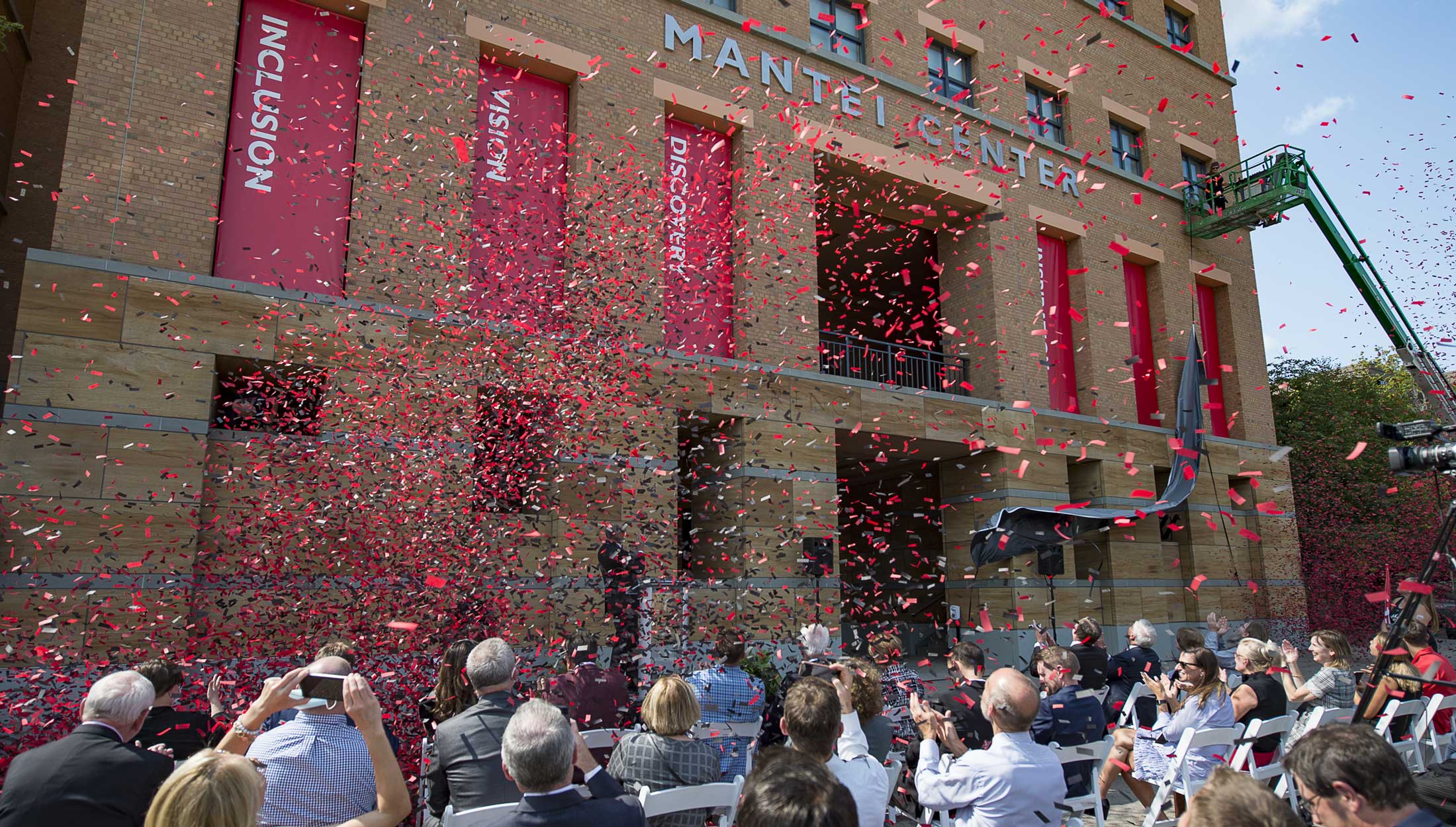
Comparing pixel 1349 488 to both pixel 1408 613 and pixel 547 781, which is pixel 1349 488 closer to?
pixel 1408 613

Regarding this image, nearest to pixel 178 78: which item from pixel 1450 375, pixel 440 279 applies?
pixel 440 279

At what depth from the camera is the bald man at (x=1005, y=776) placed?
3.49 metres

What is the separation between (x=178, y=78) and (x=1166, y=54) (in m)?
20.3

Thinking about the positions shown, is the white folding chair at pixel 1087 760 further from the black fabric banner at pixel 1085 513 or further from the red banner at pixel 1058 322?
the red banner at pixel 1058 322

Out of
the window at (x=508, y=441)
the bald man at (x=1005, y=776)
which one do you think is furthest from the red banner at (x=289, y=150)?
the bald man at (x=1005, y=776)

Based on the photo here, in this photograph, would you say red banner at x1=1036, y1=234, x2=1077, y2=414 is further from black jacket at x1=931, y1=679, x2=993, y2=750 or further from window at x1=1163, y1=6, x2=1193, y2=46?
black jacket at x1=931, y1=679, x2=993, y2=750

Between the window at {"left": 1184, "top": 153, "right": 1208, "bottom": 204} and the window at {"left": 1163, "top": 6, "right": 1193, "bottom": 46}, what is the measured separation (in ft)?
9.74

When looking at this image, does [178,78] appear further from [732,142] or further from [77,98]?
[732,142]

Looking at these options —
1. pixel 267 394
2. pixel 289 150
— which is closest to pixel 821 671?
pixel 267 394

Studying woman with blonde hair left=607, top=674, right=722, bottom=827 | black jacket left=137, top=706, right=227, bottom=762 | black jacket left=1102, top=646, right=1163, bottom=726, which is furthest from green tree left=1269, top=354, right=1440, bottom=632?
black jacket left=137, top=706, right=227, bottom=762

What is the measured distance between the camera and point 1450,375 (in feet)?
68.0

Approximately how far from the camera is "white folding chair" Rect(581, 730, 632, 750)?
4.94 meters

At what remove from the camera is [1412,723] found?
6.32 m

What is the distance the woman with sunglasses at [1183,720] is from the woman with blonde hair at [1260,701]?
0.42 ft
